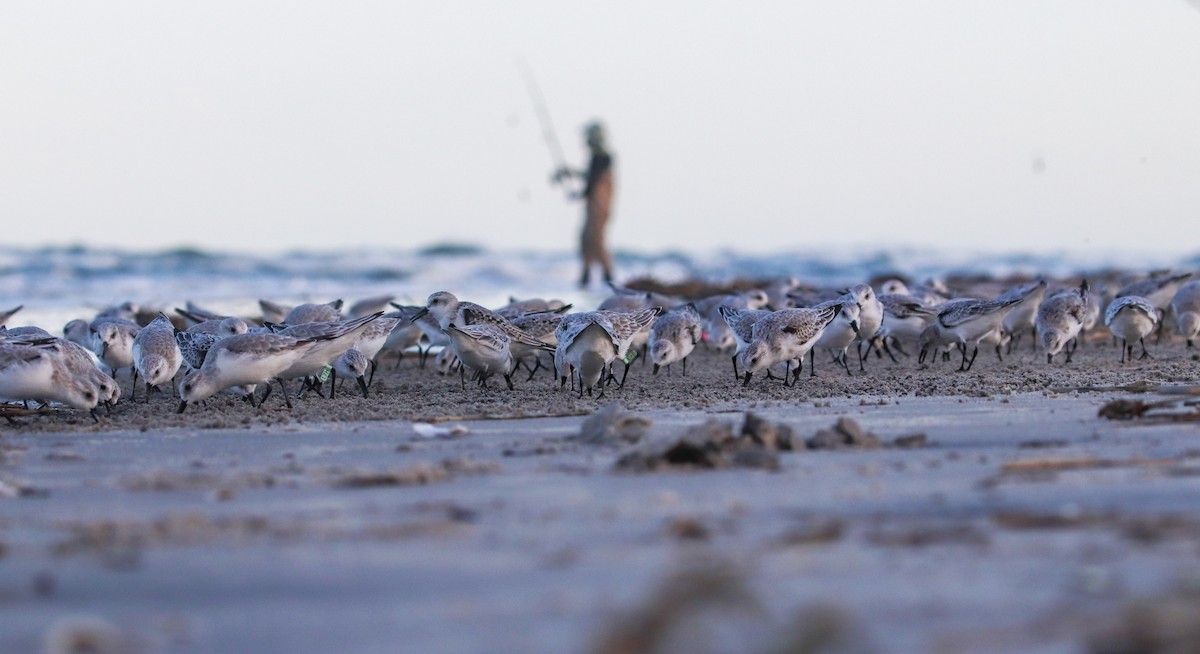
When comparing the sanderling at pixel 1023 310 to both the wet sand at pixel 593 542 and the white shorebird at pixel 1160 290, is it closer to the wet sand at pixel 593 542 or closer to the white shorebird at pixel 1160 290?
the white shorebird at pixel 1160 290

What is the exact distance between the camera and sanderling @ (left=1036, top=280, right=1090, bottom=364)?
11.0 m

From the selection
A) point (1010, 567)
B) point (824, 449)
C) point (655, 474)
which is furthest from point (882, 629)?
point (824, 449)

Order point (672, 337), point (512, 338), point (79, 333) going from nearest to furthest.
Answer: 1. point (672, 337)
2. point (512, 338)
3. point (79, 333)

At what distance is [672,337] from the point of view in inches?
391

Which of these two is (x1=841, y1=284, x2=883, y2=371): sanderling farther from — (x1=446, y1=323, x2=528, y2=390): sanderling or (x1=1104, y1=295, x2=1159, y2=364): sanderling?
(x1=446, y1=323, x2=528, y2=390): sanderling

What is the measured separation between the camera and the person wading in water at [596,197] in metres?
23.2

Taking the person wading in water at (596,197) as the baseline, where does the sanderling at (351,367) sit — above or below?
below

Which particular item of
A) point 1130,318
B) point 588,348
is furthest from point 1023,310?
point 588,348

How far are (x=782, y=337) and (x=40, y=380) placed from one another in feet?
15.8

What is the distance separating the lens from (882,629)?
2.78 m

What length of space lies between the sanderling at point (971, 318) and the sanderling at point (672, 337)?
2.23 metres

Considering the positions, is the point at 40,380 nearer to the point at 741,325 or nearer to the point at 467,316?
the point at 467,316

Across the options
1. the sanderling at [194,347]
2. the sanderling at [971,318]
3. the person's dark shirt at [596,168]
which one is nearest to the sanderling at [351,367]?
the sanderling at [194,347]

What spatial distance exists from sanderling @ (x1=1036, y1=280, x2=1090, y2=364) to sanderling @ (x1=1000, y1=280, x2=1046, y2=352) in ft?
0.73
